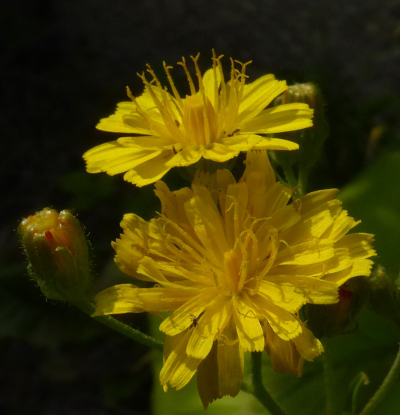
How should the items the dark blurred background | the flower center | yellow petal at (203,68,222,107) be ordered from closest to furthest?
the flower center, yellow petal at (203,68,222,107), the dark blurred background

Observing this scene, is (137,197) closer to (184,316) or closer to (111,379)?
(111,379)

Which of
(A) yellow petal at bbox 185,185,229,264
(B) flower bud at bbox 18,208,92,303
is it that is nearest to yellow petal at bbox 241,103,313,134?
(A) yellow petal at bbox 185,185,229,264

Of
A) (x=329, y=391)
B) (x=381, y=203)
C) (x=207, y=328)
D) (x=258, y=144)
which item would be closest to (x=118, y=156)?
(x=258, y=144)

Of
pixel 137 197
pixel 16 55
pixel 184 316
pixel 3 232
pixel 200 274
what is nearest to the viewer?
pixel 184 316

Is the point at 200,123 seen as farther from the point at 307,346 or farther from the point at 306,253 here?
the point at 307,346

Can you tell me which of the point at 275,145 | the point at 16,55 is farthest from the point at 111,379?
the point at 16,55

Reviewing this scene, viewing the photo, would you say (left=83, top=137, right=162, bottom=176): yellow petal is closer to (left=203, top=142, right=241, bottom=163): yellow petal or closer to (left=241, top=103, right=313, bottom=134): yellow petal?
(left=203, top=142, right=241, bottom=163): yellow petal

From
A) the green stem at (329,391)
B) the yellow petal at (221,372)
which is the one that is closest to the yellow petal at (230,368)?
the yellow petal at (221,372)
